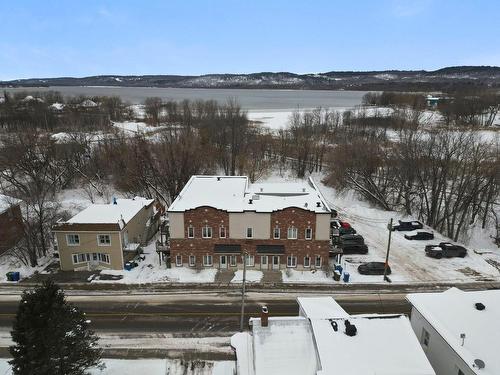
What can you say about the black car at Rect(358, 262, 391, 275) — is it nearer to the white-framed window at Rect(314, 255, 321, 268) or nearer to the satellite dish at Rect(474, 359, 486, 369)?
the white-framed window at Rect(314, 255, 321, 268)

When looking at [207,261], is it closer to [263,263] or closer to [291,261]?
[263,263]

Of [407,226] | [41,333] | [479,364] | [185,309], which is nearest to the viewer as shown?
[479,364]

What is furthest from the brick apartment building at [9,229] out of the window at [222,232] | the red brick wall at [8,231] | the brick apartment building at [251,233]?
the window at [222,232]

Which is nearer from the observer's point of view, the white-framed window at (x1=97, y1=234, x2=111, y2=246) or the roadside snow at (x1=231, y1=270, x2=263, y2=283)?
the roadside snow at (x1=231, y1=270, x2=263, y2=283)

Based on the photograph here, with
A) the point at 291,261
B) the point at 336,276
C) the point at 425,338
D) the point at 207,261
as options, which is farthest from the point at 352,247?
the point at 425,338

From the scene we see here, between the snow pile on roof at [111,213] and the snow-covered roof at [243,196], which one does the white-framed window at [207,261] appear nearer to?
the snow-covered roof at [243,196]

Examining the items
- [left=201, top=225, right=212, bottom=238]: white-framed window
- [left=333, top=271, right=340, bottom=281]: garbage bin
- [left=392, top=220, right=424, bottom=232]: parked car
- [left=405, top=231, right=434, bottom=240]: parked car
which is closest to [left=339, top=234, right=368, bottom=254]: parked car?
→ [left=333, top=271, right=340, bottom=281]: garbage bin
